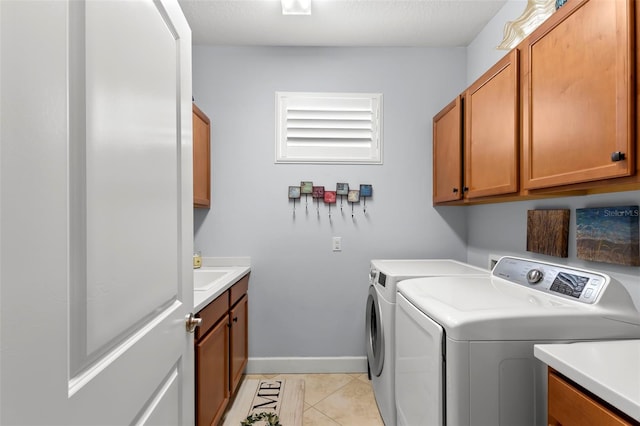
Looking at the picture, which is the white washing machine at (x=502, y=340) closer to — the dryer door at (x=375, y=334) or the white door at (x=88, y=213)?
the dryer door at (x=375, y=334)

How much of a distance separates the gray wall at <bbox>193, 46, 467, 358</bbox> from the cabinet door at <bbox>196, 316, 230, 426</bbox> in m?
0.66

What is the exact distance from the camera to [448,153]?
2152mm

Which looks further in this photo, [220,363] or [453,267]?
[453,267]

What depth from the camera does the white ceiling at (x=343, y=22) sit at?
2008 millimetres

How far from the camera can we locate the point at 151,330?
0.74 meters

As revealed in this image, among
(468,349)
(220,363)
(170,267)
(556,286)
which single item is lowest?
(220,363)

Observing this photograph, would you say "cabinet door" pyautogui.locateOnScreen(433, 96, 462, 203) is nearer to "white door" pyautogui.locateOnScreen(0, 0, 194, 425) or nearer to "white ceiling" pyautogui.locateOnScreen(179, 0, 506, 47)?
"white ceiling" pyautogui.locateOnScreen(179, 0, 506, 47)

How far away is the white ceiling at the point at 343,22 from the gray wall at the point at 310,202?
11cm

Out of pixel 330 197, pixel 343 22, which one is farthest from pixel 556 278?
pixel 343 22

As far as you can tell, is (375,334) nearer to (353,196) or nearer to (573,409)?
(353,196)

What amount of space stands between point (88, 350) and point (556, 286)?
1523 millimetres

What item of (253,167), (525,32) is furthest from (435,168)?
(253,167)

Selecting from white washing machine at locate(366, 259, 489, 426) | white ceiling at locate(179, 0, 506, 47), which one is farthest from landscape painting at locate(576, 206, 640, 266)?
white ceiling at locate(179, 0, 506, 47)

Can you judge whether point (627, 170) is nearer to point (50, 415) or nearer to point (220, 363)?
point (50, 415)
